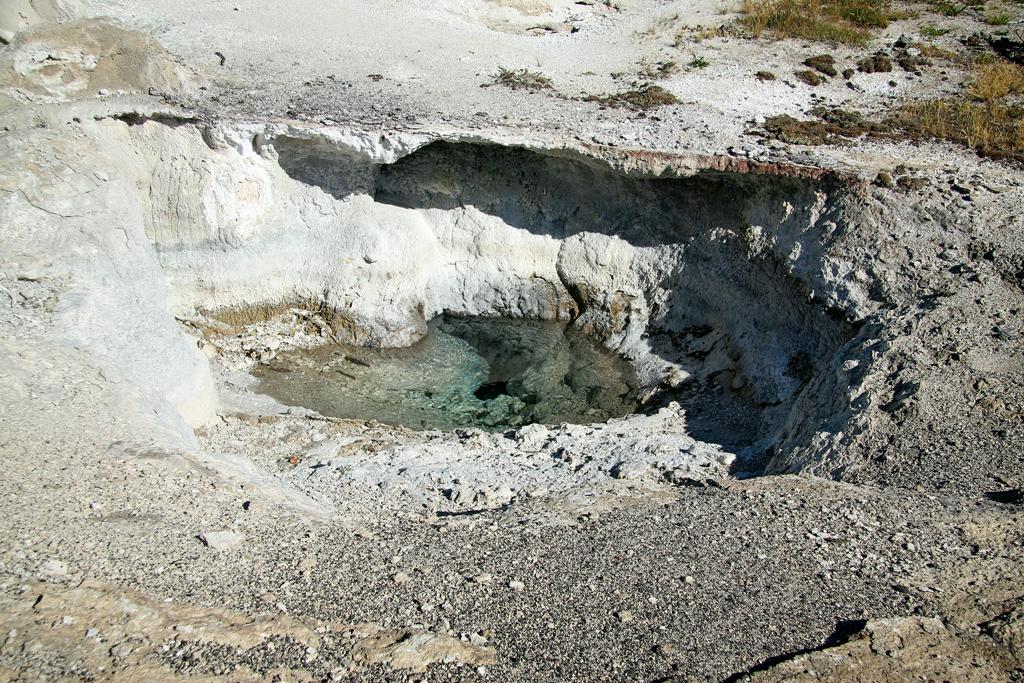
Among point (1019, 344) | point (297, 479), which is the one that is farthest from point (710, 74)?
point (297, 479)

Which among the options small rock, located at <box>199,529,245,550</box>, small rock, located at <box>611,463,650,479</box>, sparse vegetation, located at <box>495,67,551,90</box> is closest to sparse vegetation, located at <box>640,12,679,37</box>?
sparse vegetation, located at <box>495,67,551,90</box>

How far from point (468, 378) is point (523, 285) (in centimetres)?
252

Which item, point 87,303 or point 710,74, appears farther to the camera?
point 710,74

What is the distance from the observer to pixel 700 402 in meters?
12.6

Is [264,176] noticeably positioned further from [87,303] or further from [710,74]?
[710,74]

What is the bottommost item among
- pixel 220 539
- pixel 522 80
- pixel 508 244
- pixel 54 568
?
pixel 220 539

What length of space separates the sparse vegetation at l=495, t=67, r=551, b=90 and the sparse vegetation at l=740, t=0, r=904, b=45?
6.15m

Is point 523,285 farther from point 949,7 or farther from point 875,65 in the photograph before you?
point 949,7

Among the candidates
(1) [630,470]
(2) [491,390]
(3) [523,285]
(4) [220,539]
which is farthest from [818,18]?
(4) [220,539]

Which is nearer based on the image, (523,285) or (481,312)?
(523,285)

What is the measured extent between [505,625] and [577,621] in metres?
0.58

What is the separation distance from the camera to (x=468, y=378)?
14.3 m

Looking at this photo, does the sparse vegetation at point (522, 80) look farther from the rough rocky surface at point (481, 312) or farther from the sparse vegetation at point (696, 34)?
the sparse vegetation at point (696, 34)

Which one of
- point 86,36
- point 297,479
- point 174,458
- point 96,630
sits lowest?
point 297,479
